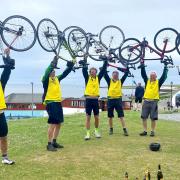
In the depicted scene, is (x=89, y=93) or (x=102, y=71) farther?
(x=102, y=71)

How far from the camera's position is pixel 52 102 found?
496 inches

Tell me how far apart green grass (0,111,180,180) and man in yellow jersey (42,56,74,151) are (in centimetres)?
47

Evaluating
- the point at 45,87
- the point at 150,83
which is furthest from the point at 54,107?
the point at 150,83

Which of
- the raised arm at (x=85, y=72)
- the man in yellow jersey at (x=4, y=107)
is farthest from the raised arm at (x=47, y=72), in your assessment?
the raised arm at (x=85, y=72)

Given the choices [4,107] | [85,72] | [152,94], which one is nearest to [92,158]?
[4,107]

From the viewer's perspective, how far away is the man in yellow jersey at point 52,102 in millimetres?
12375

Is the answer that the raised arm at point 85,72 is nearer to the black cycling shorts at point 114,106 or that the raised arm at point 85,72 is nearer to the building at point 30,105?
the black cycling shorts at point 114,106

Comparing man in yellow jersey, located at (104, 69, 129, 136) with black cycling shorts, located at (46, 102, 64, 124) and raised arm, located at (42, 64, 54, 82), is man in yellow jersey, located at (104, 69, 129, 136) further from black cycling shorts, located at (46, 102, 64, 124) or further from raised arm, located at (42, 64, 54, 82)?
raised arm, located at (42, 64, 54, 82)

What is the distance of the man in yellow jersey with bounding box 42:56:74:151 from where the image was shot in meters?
12.4

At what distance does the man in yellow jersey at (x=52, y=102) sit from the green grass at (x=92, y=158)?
475 millimetres

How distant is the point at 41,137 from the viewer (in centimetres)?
1566

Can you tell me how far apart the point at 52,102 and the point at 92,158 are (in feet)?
7.21

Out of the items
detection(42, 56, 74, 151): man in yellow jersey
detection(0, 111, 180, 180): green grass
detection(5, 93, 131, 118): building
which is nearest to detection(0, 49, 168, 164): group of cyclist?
detection(42, 56, 74, 151): man in yellow jersey

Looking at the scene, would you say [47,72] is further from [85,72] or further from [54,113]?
[85,72]
